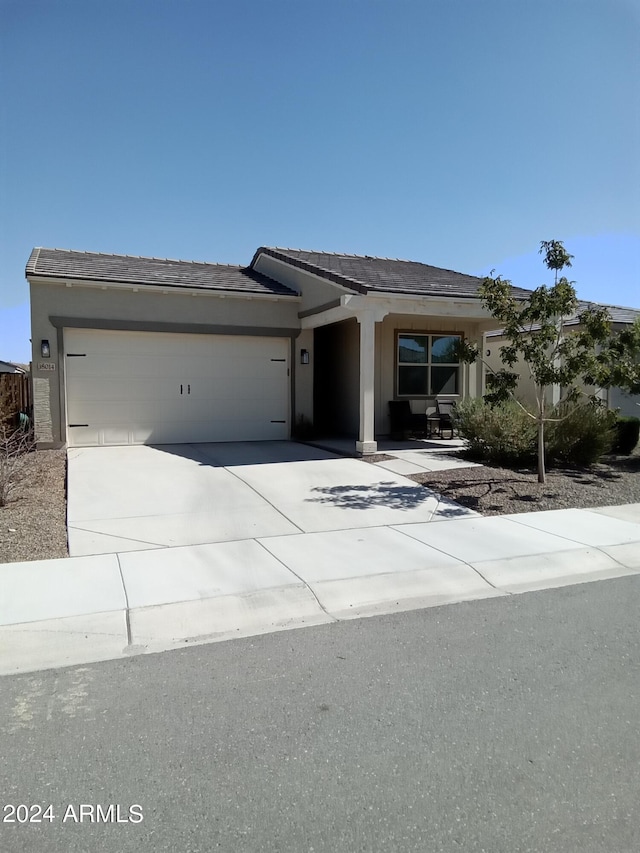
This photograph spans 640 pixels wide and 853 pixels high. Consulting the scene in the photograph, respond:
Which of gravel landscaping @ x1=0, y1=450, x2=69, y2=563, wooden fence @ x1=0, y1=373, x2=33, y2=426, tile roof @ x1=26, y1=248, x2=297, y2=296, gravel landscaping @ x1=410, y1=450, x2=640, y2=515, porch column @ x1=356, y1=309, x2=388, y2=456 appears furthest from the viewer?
wooden fence @ x1=0, y1=373, x2=33, y2=426

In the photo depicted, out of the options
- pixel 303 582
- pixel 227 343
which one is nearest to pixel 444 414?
pixel 227 343

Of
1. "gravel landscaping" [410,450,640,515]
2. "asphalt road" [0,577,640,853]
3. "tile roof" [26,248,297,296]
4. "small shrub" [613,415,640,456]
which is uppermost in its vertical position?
"tile roof" [26,248,297,296]

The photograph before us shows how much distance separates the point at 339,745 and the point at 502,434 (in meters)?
9.47

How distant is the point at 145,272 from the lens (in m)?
14.2

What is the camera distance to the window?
1584 cm

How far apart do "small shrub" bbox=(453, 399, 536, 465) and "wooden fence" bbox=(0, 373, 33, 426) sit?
9871 millimetres

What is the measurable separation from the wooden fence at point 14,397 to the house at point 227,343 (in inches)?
74.3

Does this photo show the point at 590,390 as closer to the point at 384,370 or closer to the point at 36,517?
the point at 384,370

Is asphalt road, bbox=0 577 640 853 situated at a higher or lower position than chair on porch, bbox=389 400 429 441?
A: lower

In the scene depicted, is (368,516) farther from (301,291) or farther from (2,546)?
(301,291)

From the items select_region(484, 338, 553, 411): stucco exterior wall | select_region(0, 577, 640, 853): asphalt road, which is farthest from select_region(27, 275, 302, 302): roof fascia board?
select_region(0, 577, 640, 853): asphalt road

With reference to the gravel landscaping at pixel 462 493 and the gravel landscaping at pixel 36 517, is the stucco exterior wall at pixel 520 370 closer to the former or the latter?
the gravel landscaping at pixel 462 493

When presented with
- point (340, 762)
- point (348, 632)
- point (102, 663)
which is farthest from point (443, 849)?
point (102, 663)

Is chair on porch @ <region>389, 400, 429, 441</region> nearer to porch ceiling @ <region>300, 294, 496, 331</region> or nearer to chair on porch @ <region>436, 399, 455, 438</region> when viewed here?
chair on porch @ <region>436, 399, 455, 438</region>
